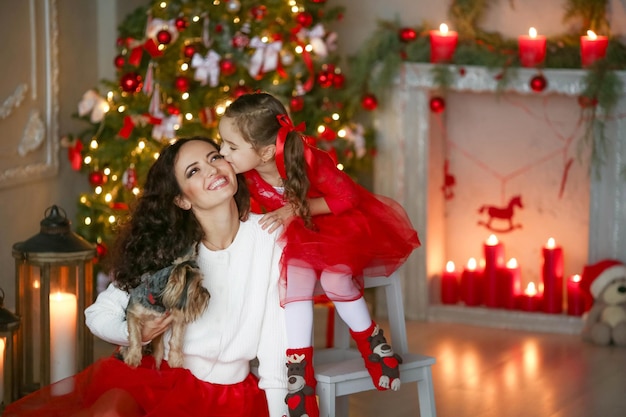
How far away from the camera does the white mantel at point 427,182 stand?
201 inches

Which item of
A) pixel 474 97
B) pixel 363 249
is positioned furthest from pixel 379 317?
pixel 363 249

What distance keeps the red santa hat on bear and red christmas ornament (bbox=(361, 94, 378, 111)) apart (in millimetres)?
1274

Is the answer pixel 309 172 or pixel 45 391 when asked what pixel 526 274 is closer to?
pixel 309 172

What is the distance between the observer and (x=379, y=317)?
18.4 feet

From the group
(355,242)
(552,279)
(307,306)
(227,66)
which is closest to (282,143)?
(355,242)

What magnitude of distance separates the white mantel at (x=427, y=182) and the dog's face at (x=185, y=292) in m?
2.61

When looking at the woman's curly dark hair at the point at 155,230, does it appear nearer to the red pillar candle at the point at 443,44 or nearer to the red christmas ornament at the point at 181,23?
the red christmas ornament at the point at 181,23

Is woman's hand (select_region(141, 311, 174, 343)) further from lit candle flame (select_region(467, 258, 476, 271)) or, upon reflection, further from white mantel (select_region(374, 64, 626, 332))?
lit candle flame (select_region(467, 258, 476, 271))

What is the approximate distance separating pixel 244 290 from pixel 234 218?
8.2 inches

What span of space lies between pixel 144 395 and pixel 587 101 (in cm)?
278

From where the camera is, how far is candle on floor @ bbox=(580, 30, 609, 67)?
4938mm

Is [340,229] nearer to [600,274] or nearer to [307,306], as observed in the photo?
[307,306]

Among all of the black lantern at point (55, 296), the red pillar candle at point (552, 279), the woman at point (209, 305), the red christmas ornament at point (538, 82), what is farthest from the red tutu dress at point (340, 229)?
the red pillar candle at point (552, 279)

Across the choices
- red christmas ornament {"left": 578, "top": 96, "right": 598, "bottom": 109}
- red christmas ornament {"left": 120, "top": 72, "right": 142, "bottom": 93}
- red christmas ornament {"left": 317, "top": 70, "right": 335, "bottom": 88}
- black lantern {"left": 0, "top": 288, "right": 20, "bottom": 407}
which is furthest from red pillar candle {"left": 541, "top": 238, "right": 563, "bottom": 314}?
black lantern {"left": 0, "top": 288, "right": 20, "bottom": 407}
